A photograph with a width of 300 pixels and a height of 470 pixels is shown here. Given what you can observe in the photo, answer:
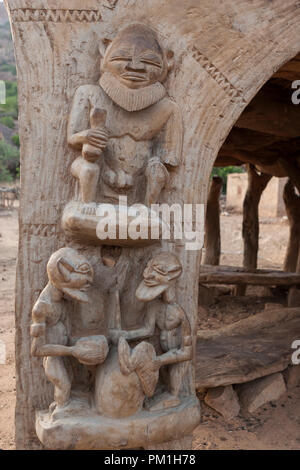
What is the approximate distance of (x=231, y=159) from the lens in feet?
20.6

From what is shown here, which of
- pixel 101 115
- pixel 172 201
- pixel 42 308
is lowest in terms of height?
pixel 42 308

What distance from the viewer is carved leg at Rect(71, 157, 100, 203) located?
1.85 m

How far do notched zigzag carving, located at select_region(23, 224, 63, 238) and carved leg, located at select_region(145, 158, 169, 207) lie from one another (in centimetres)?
45

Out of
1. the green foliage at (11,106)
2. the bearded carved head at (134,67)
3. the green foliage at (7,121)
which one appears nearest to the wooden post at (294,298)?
the bearded carved head at (134,67)

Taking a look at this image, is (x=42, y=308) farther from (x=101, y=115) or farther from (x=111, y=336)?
(x=101, y=115)

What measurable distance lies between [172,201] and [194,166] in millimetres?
210

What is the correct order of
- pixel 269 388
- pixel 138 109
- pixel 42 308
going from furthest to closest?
pixel 269 388, pixel 138 109, pixel 42 308

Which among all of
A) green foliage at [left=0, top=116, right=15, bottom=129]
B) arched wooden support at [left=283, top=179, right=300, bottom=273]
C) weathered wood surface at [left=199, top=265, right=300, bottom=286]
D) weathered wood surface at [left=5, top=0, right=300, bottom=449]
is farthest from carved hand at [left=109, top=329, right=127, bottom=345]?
green foliage at [left=0, top=116, right=15, bottom=129]

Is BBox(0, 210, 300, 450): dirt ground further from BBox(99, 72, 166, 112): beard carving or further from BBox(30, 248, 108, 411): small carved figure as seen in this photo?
BBox(99, 72, 166, 112): beard carving

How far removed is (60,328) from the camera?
5.99ft

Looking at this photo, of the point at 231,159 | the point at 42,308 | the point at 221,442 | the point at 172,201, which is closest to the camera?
the point at 42,308

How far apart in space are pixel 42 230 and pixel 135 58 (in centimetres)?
88

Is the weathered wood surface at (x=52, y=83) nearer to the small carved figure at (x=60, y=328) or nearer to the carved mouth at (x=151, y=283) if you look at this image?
the small carved figure at (x=60, y=328)

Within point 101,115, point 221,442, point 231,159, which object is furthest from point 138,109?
point 231,159
